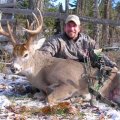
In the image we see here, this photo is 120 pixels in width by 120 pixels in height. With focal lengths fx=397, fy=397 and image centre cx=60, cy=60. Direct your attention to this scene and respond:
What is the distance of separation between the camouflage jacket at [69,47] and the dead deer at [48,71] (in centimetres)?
44

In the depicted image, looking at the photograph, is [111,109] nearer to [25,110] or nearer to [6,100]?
[25,110]

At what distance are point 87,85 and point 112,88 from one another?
1.56ft

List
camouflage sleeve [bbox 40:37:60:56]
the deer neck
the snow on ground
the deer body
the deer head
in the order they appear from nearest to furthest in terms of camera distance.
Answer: the snow on ground
the deer body
the deer head
the deer neck
camouflage sleeve [bbox 40:37:60:56]

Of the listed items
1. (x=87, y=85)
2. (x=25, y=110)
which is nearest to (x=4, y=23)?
(x=87, y=85)

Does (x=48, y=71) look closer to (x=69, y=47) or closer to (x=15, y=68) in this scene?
(x=15, y=68)

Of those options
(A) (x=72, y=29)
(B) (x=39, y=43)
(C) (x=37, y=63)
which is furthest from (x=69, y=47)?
(C) (x=37, y=63)

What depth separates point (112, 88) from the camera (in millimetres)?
7012

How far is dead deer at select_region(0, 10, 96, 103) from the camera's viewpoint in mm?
6750

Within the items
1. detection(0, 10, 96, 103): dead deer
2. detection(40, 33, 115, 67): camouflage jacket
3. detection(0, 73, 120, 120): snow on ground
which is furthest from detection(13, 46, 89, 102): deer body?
detection(40, 33, 115, 67): camouflage jacket

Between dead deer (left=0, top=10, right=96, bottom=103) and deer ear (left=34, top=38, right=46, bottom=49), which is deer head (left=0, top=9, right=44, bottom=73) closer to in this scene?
dead deer (left=0, top=10, right=96, bottom=103)

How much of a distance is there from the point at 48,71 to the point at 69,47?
3.35 feet

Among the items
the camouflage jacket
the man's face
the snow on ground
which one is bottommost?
the snow on ground

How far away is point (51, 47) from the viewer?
7711 mm

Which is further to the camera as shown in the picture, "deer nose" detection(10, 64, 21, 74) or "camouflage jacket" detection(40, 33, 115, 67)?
"camouflage jacket" detection(40, 33, 115, 67)
